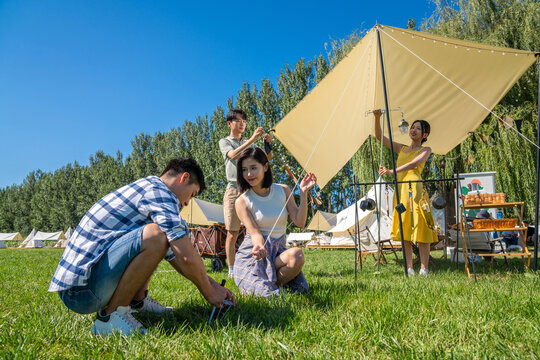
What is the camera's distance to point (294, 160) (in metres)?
21.6

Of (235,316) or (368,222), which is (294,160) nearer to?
(368,222)

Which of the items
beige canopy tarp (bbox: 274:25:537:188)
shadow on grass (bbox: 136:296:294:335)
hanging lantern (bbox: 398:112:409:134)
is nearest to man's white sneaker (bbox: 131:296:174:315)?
shadow on grass (bbox: 136:296:294:335)

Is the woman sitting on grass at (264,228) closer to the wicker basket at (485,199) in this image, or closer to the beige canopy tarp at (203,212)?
the wicker basket at (485,199)

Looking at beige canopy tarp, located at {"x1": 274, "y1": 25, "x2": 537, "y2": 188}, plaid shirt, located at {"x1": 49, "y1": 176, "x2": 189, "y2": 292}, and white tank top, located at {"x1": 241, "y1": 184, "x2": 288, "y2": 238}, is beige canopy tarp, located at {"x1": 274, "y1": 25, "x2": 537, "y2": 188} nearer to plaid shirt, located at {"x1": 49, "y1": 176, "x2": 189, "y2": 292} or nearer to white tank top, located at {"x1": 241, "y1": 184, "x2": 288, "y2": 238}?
white tank top, located at {"x1": 241, "y1": 184, "x2": 288, "y2": 238}

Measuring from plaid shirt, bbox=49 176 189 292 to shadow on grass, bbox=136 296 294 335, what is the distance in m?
0.40

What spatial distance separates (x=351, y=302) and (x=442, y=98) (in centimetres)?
395

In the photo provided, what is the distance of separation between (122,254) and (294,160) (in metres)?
20.1

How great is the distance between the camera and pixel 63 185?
42.0 meters

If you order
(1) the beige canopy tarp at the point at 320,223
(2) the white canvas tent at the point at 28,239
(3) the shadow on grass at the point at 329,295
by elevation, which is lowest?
Answer: (2) the white canvas tent at the point at 28,239

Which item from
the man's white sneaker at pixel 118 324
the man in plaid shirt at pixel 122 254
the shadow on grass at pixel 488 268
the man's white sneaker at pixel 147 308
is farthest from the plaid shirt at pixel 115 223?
the shadow on grass at pixel 488 268

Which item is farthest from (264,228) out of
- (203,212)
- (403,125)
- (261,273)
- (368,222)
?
(203,212)

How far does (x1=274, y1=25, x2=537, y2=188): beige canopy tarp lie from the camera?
14.8 feet

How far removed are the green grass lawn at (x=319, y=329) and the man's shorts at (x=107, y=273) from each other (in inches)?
6.9

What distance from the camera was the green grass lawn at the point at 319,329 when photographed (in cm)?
145
